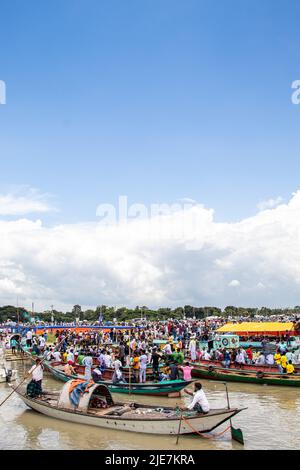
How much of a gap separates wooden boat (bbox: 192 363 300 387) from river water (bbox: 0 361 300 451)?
1860 millimetres

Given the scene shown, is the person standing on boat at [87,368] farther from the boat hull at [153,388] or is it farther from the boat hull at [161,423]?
the boat hull at [161,423]

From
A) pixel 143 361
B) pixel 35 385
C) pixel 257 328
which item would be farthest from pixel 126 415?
pixel 257 328

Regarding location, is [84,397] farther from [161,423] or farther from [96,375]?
[96,375]

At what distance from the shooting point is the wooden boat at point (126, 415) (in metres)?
13.1

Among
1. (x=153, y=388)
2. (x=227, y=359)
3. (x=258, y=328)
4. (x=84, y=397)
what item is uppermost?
(x=258, y=328)

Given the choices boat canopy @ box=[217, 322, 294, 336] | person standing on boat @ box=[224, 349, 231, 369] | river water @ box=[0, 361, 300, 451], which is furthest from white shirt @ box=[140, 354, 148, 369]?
boat canopy @ box=[217, 322, 294, 336]

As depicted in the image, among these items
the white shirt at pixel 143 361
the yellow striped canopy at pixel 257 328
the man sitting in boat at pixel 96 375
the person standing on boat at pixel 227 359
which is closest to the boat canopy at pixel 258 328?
the yellow striped canopy at pixel 257 328

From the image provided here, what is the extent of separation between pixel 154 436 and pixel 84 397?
9.35 feet

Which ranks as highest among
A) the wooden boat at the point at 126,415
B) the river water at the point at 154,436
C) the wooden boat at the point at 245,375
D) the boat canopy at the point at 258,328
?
the boat canopy at the point at 258,328

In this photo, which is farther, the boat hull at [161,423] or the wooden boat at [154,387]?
the wooden boat at [154,387]

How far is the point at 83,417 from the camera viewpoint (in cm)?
1452

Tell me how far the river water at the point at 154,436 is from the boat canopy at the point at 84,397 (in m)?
0.57

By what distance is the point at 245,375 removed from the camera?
75.5 ft

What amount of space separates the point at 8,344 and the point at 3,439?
90.3 ft
